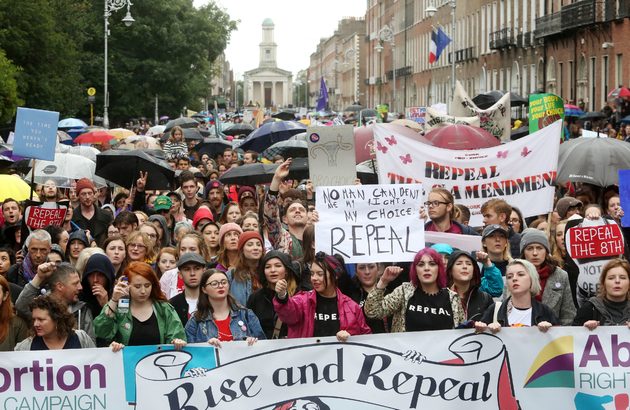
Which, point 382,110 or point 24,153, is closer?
point 24,153

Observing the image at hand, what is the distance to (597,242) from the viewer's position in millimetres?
9391

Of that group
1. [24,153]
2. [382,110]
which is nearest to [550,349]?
[24,153]

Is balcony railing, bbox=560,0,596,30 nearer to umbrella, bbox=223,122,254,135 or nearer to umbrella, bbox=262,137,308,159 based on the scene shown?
umbrella, bbox=223,122,254,135

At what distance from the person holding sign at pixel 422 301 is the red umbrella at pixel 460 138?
26.8 ft

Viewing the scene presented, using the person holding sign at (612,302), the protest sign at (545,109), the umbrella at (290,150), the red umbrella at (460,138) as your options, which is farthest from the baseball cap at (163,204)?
the protest sign at (545,109)

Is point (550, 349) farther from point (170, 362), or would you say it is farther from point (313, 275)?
point (170, 362)

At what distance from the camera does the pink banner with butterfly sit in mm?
12867

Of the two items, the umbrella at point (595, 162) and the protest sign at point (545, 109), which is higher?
the protest sign at point (545, 109)

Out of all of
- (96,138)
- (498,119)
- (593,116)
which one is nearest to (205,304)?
(498,119)

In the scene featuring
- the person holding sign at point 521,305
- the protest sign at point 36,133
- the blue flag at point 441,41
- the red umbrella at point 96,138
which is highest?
the blue flag at point 441,41

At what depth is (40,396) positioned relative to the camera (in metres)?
7.69

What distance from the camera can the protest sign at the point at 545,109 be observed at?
1888 cm

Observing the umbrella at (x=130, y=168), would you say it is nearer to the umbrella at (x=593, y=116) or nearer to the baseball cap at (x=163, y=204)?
the baseball cap at (x=163, y=204)

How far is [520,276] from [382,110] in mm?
37598
